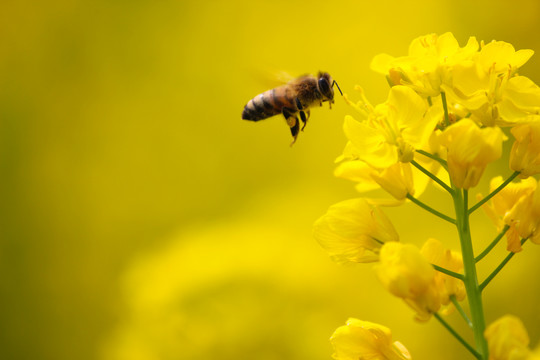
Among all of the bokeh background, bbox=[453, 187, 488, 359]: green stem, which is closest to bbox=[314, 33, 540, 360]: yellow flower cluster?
bbox=[453, 187, 488, 359]: green stem

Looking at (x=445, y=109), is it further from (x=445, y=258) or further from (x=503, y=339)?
(x=503, y=339)

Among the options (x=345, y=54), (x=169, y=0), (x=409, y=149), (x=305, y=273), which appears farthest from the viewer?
(x=169, y=0)

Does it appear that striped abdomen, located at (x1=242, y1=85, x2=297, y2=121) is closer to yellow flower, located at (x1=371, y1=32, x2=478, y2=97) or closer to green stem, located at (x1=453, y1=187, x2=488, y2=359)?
yellow flower, located at (x1=371, y1=32, x2=478, y2=97)

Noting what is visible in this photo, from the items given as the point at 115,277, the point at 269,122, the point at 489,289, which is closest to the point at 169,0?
Result: the point at 269,122

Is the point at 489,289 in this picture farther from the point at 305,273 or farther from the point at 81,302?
the point at 81,302

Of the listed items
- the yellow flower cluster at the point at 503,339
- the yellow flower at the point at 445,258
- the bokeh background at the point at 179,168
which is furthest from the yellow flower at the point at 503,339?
the bokeh background at the point at 179,168
